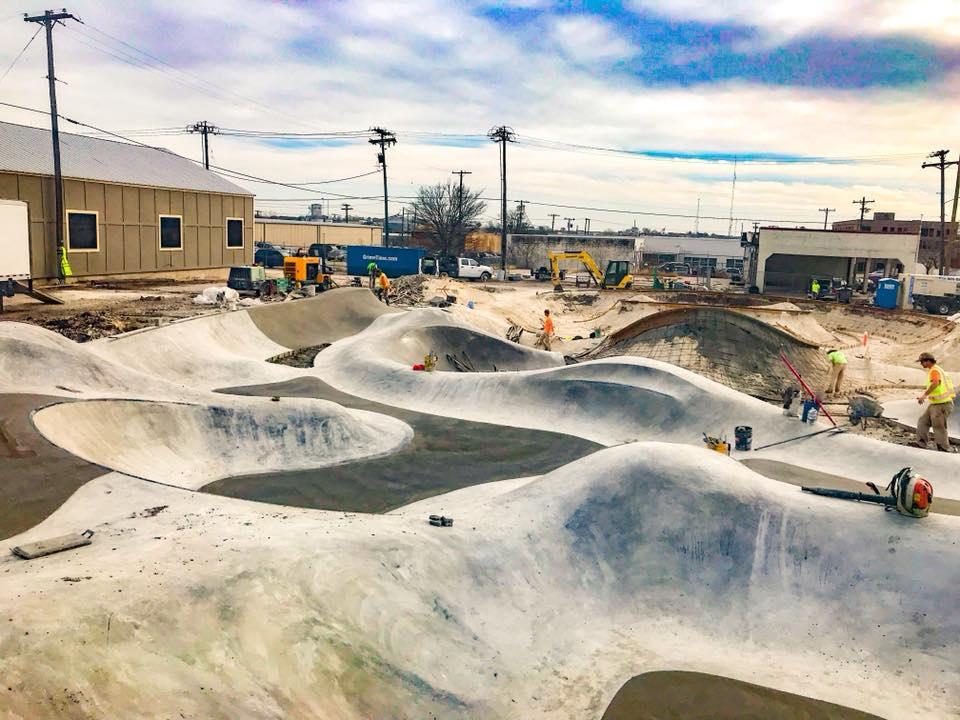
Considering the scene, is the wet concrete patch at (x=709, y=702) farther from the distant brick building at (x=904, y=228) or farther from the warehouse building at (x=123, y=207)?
the distant brick building at (x=904, y=228)

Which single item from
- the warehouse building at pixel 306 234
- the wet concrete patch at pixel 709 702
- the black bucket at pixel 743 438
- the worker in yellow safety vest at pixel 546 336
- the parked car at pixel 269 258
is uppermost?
the warehouse building at pixel 306 234

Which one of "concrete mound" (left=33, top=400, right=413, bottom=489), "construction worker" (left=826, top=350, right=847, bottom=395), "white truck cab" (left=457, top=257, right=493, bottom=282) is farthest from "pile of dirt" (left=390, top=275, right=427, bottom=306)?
"concrete mound" (left=33, top=400, right=413, bottom=489)

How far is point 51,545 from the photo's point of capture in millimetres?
7641

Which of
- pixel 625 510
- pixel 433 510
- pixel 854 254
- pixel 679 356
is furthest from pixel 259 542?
pixel 854 254

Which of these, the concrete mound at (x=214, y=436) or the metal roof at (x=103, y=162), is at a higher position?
the metal roof at (x=103, y=162)

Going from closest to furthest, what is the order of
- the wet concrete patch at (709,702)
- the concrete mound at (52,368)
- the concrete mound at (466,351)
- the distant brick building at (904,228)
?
the wet concrete patch at (709,702) < the concrete mound at (52,368) < the concrete mound at (466,351) < the distant brick building at (904,228)

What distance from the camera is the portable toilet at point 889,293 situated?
1671 inches

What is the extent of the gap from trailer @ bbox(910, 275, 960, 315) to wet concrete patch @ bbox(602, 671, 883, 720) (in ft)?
134

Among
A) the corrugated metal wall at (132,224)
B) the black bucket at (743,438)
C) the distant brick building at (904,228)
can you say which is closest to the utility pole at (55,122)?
the corrugated metal wall at (132,224)

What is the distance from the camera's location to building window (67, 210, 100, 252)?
34.3 m

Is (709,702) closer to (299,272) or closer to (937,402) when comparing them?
(937,402)

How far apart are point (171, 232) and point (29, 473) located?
34.2m

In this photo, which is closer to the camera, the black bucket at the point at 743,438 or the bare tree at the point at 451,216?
the black bucket at the point at 743,438

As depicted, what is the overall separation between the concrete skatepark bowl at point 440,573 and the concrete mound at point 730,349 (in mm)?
6654
